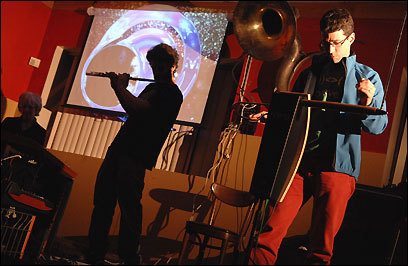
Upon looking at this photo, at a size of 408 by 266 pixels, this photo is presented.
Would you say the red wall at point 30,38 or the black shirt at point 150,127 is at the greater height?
the red wall at point 30,38

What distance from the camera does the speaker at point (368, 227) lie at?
9.87ft

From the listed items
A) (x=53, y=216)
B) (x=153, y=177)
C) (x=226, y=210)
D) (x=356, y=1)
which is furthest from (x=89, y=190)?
(x=356, y=1)

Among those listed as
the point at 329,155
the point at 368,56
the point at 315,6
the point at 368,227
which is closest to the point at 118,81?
the point at 329,155

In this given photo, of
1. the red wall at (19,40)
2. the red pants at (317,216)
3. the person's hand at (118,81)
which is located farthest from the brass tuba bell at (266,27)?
the red wall at (19,40)

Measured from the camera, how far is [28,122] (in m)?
4.16

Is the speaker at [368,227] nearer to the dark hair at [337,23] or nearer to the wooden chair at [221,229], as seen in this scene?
the wooden chair at [221,229]

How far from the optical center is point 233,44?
16.9 ft

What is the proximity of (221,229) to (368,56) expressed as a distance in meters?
2.55

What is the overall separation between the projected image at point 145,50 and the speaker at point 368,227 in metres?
2.10

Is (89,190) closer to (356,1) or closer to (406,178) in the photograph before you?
(406,178)

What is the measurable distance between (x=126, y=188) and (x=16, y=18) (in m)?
3.92

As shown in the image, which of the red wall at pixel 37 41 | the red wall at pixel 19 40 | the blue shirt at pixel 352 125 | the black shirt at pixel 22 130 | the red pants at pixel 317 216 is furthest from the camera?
the red wall at pixel 19 40

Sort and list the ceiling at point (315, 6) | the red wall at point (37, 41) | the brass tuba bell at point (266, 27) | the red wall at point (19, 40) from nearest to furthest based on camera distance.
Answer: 1. the brass tuba bell at point (266, 27)
2. the ceiling at point (315, 6)
3. the red wall at point (37, 41)
4. the red wall at point (19, 40)

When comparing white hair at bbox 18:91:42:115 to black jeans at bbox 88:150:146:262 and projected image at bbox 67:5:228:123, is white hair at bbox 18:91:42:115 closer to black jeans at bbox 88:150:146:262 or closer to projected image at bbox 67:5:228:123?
projected image at bbox 67:5:228:123
